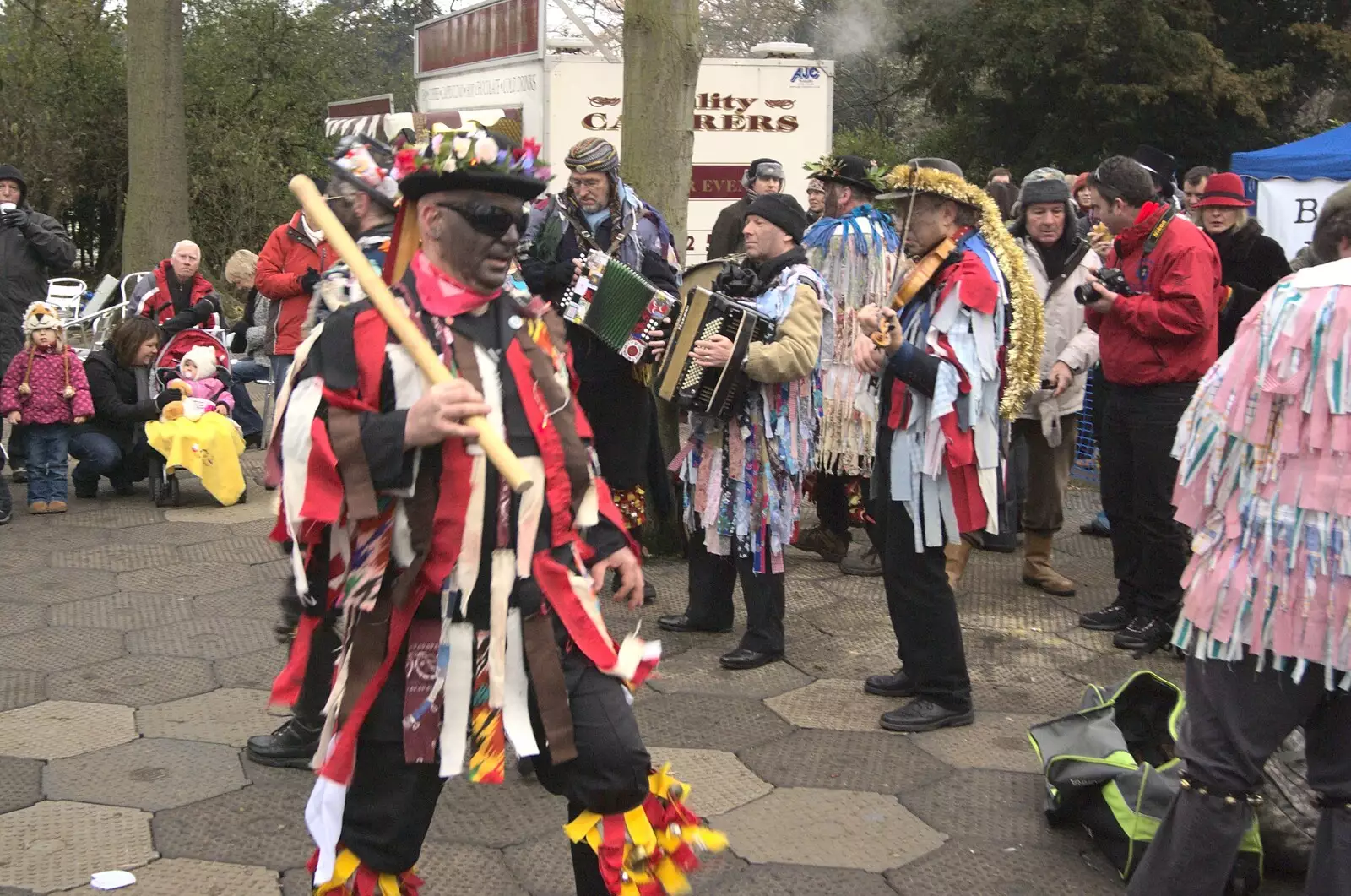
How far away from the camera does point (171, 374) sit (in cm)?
858

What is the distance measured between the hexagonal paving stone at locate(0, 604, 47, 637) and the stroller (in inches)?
84.8

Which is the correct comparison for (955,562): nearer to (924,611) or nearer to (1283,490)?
(924,611)

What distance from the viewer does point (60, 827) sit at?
3928 mm

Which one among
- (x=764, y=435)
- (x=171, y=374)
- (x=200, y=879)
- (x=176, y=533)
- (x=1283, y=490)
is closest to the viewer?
(x=1283, y=490)

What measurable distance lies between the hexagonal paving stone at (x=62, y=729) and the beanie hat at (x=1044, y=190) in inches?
185

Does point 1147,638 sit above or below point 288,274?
below

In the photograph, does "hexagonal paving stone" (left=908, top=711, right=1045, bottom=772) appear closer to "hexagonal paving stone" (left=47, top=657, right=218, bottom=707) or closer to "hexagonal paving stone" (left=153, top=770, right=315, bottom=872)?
"hexagonal paving stone" (left=153, top=770, right=315, bottom=872)

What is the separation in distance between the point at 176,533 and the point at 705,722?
4.12 m

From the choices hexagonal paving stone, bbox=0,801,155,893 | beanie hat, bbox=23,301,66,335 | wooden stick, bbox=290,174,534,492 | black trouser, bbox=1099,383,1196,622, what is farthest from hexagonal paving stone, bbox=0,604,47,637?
black trouser, bbox=1099,383,1196,622

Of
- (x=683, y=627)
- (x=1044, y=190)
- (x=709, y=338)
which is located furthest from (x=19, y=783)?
(x=1044, y=190)

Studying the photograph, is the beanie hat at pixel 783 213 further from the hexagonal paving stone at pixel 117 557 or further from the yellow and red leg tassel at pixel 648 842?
the hexagonal paving stone at pixel 117 557

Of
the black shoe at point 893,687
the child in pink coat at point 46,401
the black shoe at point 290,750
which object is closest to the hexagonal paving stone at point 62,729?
the black shoe at point 290,750

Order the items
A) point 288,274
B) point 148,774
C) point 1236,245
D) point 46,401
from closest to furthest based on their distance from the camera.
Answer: point 148,774 → point 1236,245 → point 46,401 → point 288,274

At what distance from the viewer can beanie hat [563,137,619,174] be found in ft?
19.1
